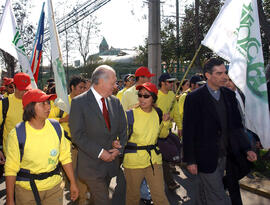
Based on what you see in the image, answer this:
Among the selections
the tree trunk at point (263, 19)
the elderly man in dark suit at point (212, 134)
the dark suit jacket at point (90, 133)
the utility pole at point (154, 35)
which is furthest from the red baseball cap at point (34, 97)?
the tree trunk at point (263, 19)

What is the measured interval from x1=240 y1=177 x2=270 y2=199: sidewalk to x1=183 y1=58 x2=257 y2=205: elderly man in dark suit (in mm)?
1867

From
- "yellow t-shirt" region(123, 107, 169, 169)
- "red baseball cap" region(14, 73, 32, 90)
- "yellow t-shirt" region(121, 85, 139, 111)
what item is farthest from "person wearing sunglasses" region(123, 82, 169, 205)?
"red baseball cap" region(14, 73, 32, 90)

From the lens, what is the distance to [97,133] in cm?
344

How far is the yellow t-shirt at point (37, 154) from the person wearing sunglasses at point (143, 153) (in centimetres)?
113

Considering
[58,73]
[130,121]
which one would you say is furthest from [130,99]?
[130,121]

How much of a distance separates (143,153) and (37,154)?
4.83 ft

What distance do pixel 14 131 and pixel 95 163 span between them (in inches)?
40.2

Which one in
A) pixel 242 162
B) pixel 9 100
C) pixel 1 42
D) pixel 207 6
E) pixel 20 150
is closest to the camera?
pixel 20 150

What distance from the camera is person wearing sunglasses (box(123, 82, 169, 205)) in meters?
3.88

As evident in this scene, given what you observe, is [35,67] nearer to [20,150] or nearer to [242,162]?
[20,150]

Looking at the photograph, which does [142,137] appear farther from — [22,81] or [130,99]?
[22,81]

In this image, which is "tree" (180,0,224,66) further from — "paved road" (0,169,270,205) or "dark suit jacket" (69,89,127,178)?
"dark suit jacket" (69,89,127,178)

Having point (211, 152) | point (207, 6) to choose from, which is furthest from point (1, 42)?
point (207, 6)

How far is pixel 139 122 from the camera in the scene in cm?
394
